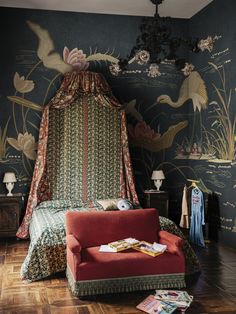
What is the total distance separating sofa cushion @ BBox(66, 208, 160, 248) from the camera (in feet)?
15.8

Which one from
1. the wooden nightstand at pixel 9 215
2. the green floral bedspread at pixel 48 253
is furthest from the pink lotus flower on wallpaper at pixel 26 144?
the green floral bedspread at pixel 48 253

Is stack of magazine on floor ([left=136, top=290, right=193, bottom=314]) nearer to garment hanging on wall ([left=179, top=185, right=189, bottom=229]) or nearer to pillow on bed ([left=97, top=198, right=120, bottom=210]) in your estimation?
pillow on bed ([left=97, top=198, right=120, bottom=210])

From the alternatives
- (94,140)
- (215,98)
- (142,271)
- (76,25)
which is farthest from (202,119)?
(142,271)

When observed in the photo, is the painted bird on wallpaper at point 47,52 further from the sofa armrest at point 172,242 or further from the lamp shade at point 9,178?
the sofa armrest at point 172,242

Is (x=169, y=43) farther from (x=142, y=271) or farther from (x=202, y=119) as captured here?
(x=202, y=119)

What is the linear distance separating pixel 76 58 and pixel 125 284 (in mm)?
4437

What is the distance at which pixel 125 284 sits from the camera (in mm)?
4438

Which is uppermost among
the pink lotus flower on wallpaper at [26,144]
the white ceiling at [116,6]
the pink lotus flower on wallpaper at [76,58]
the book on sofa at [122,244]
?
the white ceiling at [116,6]

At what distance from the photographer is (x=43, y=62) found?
7332mm

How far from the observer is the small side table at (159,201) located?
24.1 feet

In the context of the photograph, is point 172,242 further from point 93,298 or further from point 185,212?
point 185,212

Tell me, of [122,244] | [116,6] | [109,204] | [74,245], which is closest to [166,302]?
[122,244]

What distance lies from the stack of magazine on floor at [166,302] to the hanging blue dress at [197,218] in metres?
2.11

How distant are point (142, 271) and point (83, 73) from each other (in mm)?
3841
